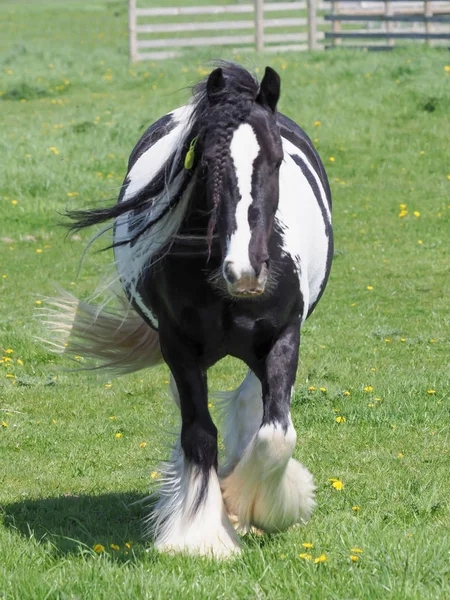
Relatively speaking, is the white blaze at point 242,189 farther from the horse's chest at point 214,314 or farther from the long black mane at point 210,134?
the horse's chest at point 214,314

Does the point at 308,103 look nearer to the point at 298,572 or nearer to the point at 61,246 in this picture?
the point at 61,246

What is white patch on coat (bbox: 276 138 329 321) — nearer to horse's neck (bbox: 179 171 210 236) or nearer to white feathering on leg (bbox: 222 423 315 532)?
horse's neck (bbox: 179 171 210 236)

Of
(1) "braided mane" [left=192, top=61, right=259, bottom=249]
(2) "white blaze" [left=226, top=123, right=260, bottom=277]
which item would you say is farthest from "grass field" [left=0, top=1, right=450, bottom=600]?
(2) "white blaze" [left=226, top=123, right=260, bottom=277]

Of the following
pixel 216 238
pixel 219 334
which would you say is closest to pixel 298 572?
pixel 219 334

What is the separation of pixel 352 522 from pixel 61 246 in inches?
295

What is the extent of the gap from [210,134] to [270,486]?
1459mm

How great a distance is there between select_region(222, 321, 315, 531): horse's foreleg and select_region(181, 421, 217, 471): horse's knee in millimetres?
149

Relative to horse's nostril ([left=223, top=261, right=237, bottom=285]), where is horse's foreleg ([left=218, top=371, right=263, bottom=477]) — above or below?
below

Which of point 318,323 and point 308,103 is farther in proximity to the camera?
point 308,103

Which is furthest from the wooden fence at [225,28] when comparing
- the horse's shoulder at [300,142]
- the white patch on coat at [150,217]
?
the white patch on coat at [150,217]

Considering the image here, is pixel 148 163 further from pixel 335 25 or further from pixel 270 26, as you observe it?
pixel 335 25

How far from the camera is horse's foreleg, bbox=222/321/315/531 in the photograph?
396cm

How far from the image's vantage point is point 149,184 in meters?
4.13

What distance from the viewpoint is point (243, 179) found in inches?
138
